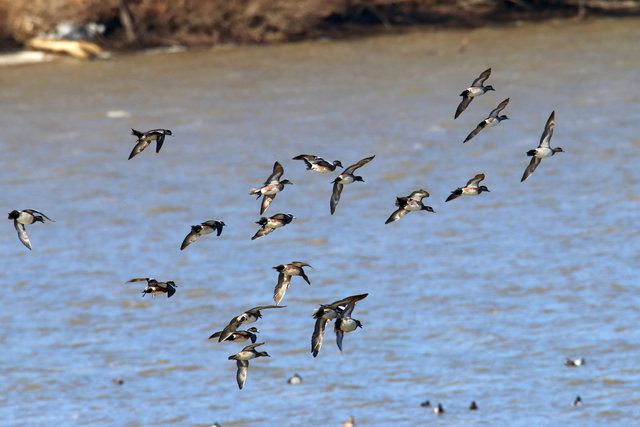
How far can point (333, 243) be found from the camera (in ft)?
85.9

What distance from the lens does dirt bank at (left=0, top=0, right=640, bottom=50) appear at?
50312mm

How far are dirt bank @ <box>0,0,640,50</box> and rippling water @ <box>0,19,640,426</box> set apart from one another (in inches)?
196

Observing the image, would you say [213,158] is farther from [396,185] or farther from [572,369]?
[572,369]

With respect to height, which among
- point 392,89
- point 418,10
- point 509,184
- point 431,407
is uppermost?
point 418,10

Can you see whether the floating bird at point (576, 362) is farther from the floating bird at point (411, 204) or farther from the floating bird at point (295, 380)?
the floating bird at point (411, 204)

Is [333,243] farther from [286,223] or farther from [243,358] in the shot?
[243,358]

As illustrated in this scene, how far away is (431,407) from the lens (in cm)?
1766

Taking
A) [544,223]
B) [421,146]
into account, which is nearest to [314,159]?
[544,223]

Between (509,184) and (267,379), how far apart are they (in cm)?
1259

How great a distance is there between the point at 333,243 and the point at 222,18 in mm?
27164

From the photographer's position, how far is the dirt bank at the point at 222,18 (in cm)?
5031

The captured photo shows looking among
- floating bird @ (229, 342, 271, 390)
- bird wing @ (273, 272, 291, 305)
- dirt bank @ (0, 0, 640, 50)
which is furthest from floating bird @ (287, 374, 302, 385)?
dirt bank @ (0, 0, 640, 50)

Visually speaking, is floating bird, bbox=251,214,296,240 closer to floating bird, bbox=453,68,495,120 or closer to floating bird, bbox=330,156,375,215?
floating bird, bbox=330,156,375,215

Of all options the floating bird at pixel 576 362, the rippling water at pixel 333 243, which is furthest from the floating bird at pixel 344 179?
the floating bird at pixel 576 362
